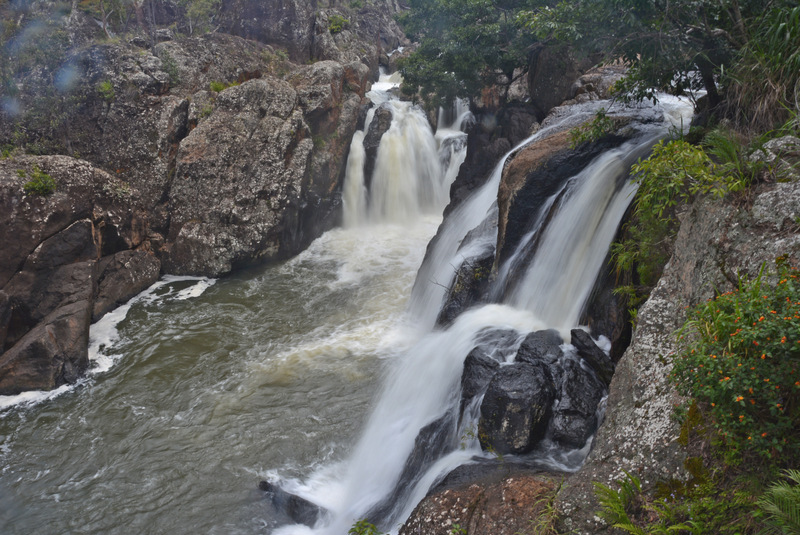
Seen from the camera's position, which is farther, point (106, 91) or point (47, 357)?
point (106, 91)

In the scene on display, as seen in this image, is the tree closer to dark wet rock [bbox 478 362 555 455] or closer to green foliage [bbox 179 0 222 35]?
dark wet rock [bbox 478 362 555 455]

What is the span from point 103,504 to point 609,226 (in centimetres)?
935

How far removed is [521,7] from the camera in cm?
1616

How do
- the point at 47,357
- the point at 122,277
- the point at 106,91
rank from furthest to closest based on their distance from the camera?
the point at 106,91 → the point at 122,277 → the point at 47,357

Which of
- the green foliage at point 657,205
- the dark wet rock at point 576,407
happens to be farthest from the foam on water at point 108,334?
the green foliage at point 657,205

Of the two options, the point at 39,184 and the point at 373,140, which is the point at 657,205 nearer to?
the point at 39,184

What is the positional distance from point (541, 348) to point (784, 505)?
166 inches

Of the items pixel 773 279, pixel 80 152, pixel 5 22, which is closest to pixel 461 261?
pixel 773 279

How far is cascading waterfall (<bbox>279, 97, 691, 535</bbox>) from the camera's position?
23.2 ft

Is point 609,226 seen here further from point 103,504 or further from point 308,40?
point 308,40

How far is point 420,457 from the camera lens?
23.5ft

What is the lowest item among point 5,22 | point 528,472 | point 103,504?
point 103,504

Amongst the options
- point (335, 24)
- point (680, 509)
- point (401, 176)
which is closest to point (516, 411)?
point (680, 509)

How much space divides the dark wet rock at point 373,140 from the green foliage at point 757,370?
17563 mm
